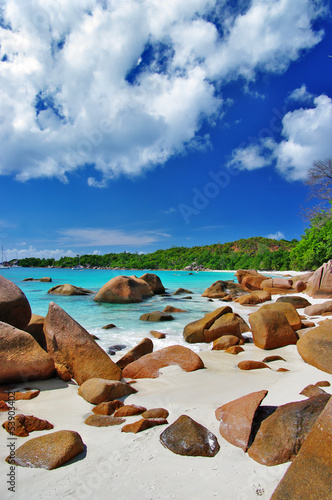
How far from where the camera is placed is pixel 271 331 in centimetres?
609

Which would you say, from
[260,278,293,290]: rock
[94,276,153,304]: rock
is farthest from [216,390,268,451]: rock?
[260,278,293,290]: rock

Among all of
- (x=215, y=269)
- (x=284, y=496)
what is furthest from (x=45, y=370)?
(x=215, y=269)

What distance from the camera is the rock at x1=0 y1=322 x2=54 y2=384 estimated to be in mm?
3834

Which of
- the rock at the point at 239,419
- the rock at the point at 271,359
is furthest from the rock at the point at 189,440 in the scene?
the rock at the point at 271,359

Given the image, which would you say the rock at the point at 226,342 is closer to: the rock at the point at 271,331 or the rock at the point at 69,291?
the rock at the point at 271,331

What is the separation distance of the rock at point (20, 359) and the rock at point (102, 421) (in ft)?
5.13

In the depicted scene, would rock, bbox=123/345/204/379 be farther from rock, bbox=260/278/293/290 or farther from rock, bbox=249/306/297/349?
rock, bbox=260/278/293/290

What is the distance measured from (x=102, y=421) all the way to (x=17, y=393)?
56.6 inches

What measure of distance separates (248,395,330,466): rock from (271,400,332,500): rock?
0.38 meters

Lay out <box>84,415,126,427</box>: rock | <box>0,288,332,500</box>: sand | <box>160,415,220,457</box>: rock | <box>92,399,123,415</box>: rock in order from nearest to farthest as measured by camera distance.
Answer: <box>0,288,332,500</box>: sand, <box>160,415,220,457</box>: rock, <box>84,415,126,427</box>: rock, <box>92,399,123,415</box>: rock

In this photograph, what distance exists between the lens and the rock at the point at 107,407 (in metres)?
3.11

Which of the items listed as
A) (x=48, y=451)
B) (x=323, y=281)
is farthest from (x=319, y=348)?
(x=323, y=281)

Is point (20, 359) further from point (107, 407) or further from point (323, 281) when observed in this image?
point (323, 281)

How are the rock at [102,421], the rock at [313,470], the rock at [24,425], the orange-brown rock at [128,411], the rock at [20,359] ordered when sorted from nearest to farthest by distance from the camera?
the rock at [313,470] → the rock at [24,425] → the rock at [102,421] → the orange-brown rock at [128,411] → the rock at [20,359]
